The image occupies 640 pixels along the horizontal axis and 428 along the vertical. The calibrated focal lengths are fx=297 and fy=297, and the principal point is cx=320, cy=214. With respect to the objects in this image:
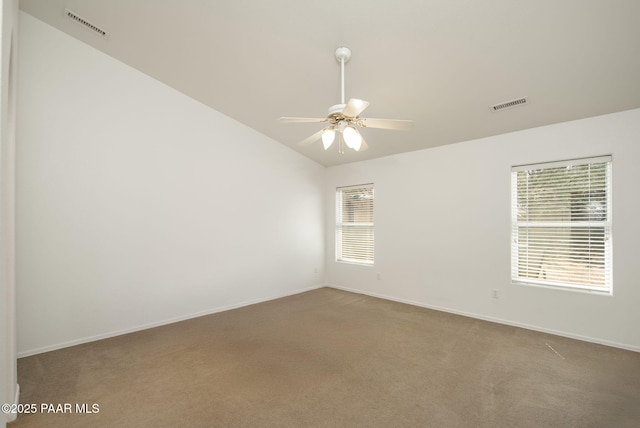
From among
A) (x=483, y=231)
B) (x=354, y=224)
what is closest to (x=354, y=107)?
(x=483, y=231)

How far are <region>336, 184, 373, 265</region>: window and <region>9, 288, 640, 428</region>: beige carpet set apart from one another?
2.02 m

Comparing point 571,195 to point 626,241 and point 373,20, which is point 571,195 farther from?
point 373,20

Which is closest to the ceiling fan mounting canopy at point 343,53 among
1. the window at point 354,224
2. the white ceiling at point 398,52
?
the white ceiling at point 398,52

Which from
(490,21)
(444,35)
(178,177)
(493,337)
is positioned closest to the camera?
(490,21)

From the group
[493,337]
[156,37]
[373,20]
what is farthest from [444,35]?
[493,337]

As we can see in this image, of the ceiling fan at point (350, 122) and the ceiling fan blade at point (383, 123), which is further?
the ceiling fan blade at point (383, 123)

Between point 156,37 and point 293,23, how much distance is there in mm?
1633

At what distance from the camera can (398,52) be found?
2.88m

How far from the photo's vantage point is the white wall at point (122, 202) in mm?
3160

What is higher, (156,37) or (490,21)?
(156,37)

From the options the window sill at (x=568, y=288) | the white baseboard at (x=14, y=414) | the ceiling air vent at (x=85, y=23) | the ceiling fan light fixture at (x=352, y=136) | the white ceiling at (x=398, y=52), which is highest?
the ceiling air vent at (x=85, y=23)

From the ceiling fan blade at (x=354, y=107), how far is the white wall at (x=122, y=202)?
9.58 feet

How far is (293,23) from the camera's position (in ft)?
8.96

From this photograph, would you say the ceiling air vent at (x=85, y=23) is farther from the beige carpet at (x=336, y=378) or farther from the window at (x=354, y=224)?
the window at (x=354, y=224)
